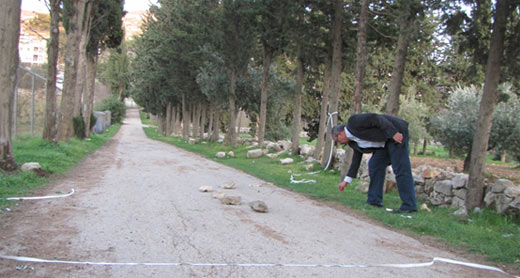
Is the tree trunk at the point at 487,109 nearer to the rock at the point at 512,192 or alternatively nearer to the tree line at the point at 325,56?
the tree line at the point at 325,56

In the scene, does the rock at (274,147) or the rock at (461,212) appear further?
the rock at (274,147)

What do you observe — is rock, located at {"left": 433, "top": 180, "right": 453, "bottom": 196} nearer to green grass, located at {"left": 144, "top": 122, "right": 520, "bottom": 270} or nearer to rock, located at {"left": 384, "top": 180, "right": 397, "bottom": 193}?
green grass, located at {"left": 144, "top": 122, "right": 520, "bottom": 270}

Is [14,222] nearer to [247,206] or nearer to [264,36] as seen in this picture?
[247,206]

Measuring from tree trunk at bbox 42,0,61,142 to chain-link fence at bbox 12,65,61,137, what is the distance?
116 cm

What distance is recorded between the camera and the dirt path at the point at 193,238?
421 cm

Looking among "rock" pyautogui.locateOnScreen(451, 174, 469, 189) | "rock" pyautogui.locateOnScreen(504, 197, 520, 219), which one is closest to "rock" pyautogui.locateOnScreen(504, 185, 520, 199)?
"rock" pyautogui.locateOnScreen(504, 197, 520, 219)

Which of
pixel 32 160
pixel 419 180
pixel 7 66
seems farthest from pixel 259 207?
pixel 32 160

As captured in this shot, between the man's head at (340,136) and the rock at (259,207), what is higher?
the man's head at (340,136)

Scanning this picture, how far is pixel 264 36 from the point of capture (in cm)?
1986

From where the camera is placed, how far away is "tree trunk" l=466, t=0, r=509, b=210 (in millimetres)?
8125

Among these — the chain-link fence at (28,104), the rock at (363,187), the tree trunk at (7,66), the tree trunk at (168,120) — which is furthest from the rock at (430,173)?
the tree trunk at (168,120)

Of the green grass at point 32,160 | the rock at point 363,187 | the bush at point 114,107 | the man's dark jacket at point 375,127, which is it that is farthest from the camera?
the bush at point 114,107

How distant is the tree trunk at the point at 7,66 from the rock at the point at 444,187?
379 inches

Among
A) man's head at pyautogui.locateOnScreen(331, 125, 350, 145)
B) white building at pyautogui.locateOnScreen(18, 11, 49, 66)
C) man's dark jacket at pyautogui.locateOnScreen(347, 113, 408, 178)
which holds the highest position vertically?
white building at pyautogui.locateOnScreen(18, 11, 49, 66)
